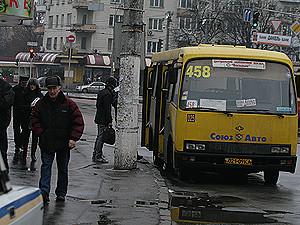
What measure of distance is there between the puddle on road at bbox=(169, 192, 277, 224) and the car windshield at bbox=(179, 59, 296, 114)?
6.96 ft

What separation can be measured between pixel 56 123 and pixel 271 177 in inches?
222

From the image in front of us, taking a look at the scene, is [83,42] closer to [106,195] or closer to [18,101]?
[18,101]

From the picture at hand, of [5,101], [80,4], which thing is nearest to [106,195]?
[5,101]

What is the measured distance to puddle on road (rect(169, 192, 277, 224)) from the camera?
908 cm

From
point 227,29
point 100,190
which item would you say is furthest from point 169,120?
point 227,29

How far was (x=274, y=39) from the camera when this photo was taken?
40312 mm

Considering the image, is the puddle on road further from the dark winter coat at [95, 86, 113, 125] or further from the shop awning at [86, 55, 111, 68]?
the shop awning at [86, 55, 111, 68]

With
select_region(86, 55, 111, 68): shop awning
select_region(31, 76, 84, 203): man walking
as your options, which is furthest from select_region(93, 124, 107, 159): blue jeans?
select_region(86, 55, 111, 68): shop awning

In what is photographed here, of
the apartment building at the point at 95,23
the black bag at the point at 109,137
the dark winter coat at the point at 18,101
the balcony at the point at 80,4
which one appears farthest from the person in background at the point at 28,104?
the balcony at the point at 80,4

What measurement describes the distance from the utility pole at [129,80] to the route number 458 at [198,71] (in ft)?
3.51

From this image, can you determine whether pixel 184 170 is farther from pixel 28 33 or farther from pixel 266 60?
pixel 28 33

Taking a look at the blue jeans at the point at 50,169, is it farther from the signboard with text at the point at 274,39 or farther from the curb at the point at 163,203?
the signboard with text at the point at 274,39

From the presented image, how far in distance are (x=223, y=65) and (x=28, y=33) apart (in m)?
103

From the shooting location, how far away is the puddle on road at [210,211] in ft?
29.8
